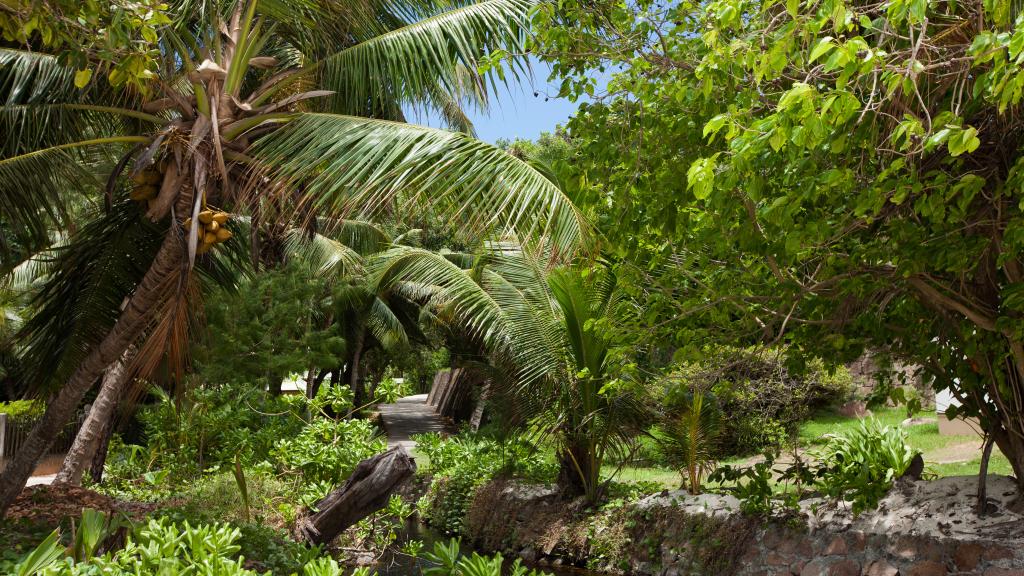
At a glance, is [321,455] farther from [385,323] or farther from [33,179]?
[385,323]

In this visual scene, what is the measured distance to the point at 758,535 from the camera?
836 centimetres

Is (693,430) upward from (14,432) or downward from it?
downward

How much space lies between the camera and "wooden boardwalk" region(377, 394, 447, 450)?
20.8 m

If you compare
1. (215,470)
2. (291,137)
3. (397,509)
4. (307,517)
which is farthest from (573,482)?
(291,137)

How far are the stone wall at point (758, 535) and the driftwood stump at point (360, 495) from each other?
3.26 m

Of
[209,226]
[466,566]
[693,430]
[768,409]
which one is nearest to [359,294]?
[768,409]

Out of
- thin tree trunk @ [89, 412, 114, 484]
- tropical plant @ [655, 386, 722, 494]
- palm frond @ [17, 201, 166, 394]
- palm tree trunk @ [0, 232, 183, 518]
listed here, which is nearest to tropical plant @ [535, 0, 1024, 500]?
tropical plant @ [655, 386, 722, 494]

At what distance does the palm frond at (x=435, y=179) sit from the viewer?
490 cm

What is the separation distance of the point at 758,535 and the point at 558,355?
11.7 ft

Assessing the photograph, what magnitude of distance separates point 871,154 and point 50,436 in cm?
654

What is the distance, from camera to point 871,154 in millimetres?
4598

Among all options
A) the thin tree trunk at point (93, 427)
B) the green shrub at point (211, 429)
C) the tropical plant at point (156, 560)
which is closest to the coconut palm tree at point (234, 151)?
the thin tree trunk at point (93, 427)

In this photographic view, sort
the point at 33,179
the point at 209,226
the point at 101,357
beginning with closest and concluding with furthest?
the point at 209,226
the point at 33,179
the point at 101,357

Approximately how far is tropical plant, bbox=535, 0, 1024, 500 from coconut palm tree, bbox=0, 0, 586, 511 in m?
1.08
